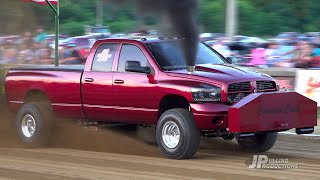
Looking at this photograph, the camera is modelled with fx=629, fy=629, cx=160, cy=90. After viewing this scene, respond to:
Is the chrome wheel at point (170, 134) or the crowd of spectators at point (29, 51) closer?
the chrome wheel at point (170, 134)

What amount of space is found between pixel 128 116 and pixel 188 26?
1.70 metres

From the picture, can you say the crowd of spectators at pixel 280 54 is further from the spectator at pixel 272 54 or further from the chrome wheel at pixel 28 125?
the chrome wheel at pixel 28 125

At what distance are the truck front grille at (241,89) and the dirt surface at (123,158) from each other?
34.5 inches

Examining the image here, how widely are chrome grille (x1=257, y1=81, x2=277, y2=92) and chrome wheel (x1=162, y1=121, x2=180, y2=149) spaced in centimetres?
133

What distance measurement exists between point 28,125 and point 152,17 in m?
3.24

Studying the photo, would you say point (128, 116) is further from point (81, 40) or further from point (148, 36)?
point (81, 40)

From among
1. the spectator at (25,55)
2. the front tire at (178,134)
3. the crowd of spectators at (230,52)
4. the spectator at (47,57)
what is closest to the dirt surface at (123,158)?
the front tire at (178,134)

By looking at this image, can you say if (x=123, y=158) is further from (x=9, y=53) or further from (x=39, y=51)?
(x=39, y=51)

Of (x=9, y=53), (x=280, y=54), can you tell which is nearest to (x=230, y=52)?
(x=280, y=54)

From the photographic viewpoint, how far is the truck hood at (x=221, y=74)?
8733mm

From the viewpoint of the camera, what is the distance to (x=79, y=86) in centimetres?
1016

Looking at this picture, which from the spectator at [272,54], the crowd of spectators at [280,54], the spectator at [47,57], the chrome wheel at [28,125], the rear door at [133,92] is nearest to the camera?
the rear door at [133,92]

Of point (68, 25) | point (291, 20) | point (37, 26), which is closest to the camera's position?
point (37, 26)

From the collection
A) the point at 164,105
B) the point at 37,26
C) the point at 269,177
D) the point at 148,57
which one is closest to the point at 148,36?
the point at 148,57
